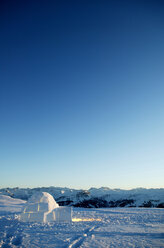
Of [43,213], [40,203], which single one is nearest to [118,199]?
[40,203]

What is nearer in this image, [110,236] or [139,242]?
[139,242]

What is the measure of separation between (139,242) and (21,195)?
151587 mm

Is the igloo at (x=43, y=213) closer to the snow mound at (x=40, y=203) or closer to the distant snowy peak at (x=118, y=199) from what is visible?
the snow mound at (x=40, y=203)

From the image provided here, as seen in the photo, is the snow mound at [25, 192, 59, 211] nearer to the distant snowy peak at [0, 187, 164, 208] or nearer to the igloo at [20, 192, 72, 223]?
the igloo at [20, 192, 72, 223]

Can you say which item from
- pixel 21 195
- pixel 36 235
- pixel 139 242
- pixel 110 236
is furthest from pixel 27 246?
pixel 21 195

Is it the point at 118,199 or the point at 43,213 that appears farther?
the point at 118,199

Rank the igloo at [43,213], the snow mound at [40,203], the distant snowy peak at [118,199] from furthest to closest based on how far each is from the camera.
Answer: the distant snowy peak at [118,199]
the snow mound at [40,203]
the igloo at [43,213]

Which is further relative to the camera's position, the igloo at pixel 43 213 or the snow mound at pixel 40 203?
the snow mound at pixel 40 203

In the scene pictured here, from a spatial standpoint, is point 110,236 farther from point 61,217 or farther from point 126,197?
point 126,197

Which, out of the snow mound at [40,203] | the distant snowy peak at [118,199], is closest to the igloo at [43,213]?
the snow mound at [40,203]

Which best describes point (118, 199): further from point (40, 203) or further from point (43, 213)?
point (43, 213)

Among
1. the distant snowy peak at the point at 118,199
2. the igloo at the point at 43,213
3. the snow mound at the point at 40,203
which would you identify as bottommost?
the distant snowy peak at the point at 118,199

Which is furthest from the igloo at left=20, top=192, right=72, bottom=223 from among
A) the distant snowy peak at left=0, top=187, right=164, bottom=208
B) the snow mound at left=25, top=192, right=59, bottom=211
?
the distant snowy peak at left=0, top=187, right=164, bottom=208

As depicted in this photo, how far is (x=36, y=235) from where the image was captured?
38.7 feet
